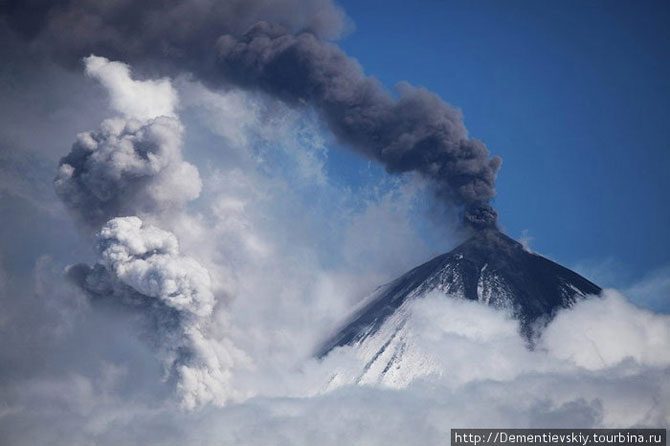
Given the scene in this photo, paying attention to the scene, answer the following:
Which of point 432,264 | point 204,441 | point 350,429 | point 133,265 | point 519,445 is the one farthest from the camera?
point 432,264

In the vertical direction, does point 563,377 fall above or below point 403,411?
above

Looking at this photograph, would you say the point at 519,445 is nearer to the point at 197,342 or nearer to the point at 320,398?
the point at 320,398

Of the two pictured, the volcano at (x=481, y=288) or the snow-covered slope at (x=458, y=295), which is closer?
the snow-covered slope at (x=458, y=295)

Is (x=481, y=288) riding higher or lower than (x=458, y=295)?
higher

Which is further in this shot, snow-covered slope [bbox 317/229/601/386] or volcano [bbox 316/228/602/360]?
volcano [bbox 316/228/602/360]

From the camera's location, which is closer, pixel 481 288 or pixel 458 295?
pixel 458 295

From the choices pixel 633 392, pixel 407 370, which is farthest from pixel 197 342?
pixel 633 392
